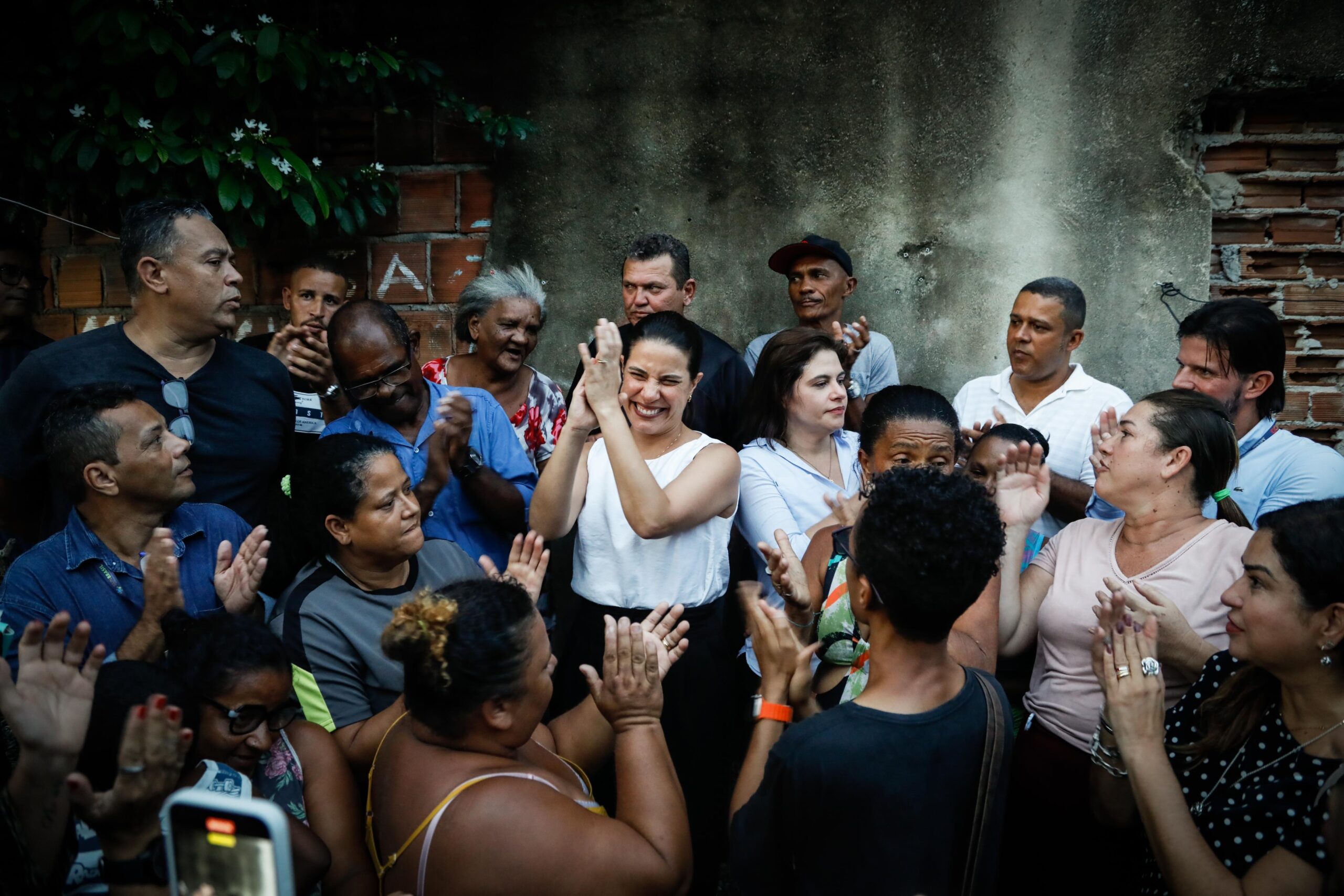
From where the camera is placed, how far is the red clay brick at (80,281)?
17.5 ft

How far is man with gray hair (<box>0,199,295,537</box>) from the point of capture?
10.9 ft

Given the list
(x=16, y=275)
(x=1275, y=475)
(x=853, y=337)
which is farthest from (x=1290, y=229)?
(x=16, y=275)

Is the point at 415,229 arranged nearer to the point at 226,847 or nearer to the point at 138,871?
the point at 138,871

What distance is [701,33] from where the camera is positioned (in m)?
4.85

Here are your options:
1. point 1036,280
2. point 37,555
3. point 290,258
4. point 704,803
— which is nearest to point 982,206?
point 1036,280

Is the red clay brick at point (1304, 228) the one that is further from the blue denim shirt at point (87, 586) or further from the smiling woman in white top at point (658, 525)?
the blue denim shirt at point (87, 586)

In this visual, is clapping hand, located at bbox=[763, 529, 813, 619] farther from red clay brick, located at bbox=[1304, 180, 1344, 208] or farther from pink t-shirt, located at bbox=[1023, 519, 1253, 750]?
red clay brick, located at bbox=[1304, 180, 1344, 208]

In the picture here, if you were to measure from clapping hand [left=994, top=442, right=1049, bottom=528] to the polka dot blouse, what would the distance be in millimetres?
727

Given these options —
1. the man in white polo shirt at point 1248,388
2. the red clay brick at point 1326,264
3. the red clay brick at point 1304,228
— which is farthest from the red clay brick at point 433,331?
the red clay brick at point 1326,264

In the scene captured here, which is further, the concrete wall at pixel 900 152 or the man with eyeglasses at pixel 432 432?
the concrete wall at pixel 900 152

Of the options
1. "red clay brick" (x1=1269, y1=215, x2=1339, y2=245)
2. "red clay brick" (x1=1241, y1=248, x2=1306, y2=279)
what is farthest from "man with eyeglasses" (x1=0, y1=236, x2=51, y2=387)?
"red clay brick" (x1=1269, y1=215, x2=1339, y2=245)

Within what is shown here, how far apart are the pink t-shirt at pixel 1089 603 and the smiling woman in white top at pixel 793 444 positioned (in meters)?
0.84

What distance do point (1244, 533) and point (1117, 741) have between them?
0.88m

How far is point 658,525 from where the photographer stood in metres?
3.28
